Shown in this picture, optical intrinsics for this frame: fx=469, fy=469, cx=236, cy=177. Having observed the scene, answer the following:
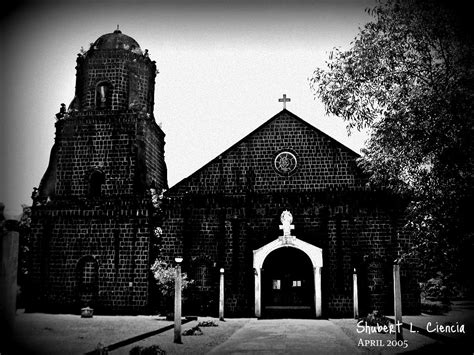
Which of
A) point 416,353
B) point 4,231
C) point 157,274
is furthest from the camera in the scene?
point 157,274

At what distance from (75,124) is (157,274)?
9.41 metres

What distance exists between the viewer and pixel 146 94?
25.9 m

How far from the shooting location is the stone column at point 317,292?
21266mm

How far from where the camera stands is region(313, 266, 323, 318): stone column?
837 inches

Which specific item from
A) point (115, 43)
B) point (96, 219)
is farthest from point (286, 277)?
point (115, 43)

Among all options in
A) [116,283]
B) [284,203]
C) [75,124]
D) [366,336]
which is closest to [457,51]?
[366,336]

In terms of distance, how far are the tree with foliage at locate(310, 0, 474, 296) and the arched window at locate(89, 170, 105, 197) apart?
48.9 ft

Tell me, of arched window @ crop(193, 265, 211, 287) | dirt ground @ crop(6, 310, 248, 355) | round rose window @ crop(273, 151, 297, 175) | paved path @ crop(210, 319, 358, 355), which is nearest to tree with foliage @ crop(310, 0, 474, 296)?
paved path @ crop(210, 319, 358, 355)

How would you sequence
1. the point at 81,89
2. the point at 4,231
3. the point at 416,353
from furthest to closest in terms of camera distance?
the point at 81,89 < the point at 416,353 < the point at 4,231

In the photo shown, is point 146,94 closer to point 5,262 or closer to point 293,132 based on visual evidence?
point 293,132

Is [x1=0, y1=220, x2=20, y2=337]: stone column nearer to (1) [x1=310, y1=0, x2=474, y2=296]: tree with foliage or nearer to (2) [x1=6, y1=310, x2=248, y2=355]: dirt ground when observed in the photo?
(2) [x1=6, y1=310, x2=248, y2=355]: dirt ground

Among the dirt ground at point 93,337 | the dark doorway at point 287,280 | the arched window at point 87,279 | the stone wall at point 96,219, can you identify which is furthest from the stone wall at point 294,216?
the dirt ground at point 93,337

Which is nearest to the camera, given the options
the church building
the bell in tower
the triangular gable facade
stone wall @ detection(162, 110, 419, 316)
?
stone wall @ detection(162, 110, 419, 316)

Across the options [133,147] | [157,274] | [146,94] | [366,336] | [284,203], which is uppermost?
[146,94]
